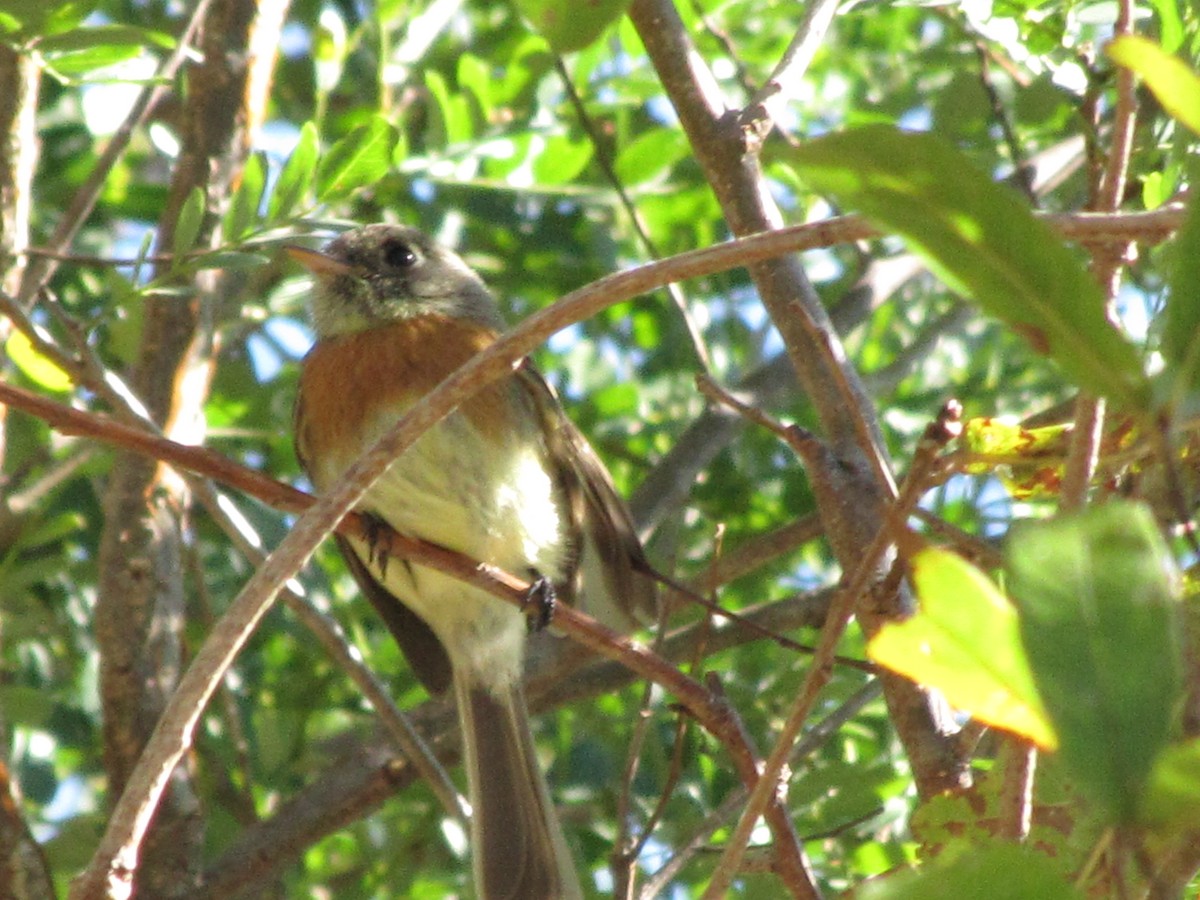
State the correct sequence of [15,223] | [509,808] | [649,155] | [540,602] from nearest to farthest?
[540,602] < [15,223] < [509,808] < [649,155]

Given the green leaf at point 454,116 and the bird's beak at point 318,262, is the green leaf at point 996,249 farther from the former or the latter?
the bird's beak at point 318,262

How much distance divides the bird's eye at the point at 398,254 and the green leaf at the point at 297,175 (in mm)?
1707

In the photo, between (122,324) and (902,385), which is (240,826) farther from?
(902,385)

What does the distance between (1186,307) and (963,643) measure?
0.30 m

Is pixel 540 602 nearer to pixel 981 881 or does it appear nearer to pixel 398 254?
pixel 398 254

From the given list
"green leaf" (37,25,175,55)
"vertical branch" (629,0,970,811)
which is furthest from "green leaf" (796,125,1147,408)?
"green leaf" (37,25,175,55)

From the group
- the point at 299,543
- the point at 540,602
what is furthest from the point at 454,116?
the point at 299,543

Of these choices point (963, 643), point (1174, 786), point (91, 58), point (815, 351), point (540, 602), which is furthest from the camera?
point (540, 602)

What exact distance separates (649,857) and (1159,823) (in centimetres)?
324

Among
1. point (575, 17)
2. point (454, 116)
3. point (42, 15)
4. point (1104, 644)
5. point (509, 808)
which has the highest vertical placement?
point (454, 116)

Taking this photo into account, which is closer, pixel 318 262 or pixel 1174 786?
pixel 1174 786

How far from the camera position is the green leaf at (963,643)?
3.86 feet

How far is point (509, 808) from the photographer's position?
4301 mm

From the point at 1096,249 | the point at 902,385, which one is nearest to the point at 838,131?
the point at 1096,249
